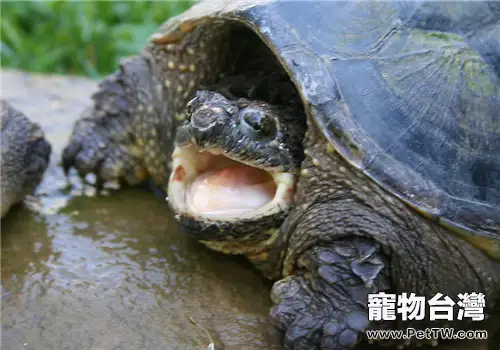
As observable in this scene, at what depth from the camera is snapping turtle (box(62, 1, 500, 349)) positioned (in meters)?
1.95

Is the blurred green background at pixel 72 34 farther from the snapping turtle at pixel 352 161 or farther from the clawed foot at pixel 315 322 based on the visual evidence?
the clawed foot at pixel 315 322

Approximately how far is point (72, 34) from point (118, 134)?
255 cm

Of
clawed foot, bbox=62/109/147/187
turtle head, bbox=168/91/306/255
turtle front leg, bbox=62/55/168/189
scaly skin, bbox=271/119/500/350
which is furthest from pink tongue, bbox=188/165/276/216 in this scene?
clawed foot, bbox=62/109/147/187

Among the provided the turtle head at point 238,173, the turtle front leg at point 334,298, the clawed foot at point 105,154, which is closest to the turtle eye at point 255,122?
the turtle head at point 238,173

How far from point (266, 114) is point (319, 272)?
0.55 meters

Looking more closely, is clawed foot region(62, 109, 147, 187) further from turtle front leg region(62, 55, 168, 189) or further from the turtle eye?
the turtle eye

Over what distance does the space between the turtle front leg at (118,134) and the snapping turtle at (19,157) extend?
0.19m

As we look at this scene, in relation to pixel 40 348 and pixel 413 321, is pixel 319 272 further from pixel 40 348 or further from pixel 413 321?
pixel 40 348

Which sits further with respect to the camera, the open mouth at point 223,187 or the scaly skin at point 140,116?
the scaly skin at point 140,116

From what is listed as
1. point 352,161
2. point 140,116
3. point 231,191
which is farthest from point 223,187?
point 140,116

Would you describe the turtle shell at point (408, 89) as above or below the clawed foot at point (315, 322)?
above

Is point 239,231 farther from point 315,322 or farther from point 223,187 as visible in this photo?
point 315,322

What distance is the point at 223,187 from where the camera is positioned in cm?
220

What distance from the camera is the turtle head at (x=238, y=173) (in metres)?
2.05
